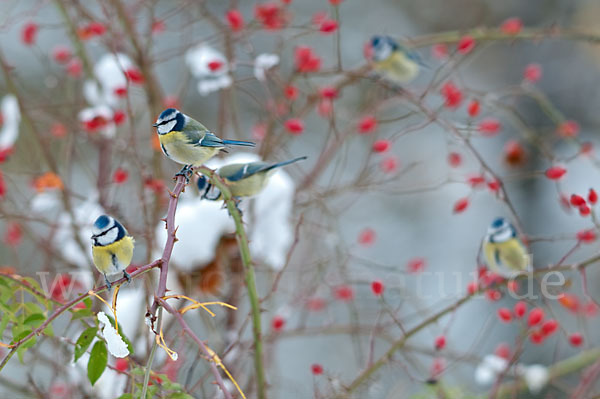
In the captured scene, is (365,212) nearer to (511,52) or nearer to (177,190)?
(511,52)

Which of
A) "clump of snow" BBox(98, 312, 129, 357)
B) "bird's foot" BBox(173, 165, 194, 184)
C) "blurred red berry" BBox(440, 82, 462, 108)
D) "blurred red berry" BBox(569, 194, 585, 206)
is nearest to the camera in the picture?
"clump of snow" BBox(98, 312, 129, 357)

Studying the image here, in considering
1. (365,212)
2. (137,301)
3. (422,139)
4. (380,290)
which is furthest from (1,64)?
(422,139)

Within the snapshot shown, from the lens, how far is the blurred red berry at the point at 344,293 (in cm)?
154

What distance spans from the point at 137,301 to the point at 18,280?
0.57 metres

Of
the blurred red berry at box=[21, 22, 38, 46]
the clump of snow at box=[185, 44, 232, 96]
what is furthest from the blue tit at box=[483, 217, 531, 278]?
the blurred red berry at box=[21, 22, 38, 46]

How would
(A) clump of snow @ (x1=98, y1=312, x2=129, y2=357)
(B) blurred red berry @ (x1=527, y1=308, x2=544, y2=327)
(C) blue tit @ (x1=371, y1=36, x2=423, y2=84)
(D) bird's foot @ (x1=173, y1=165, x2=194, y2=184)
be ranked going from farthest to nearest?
(C) blue tit @ (x1=371, y1=36, x2=423, y2=84) → (B) blurred red berry @ (x1=527, y1=308, x2=544, y2=327) → (D) bird's foot @ (x1=173, y1=165, x2=194, y2=184) → (A) clump of snow @ (x1=98, y1=312, x2=129, y2=357)

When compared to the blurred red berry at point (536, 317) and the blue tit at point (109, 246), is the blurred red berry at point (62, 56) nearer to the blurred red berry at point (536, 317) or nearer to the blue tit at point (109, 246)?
the blue tit at point (109, 246)

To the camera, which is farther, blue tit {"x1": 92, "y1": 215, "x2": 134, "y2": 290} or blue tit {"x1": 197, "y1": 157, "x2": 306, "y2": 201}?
blue tit {"x1": 197, "y1": 157, "x2": 306, "y2": 201}

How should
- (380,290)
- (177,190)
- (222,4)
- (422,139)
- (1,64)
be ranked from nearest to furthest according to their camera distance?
(177,190) → (380,290) → (1,64) → (222,4) → (422,139)

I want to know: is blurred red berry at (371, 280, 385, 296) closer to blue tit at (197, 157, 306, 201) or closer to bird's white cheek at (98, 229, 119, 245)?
blue tit at (197, 157, 306, 201)

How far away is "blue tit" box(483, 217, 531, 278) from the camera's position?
140 centimetres

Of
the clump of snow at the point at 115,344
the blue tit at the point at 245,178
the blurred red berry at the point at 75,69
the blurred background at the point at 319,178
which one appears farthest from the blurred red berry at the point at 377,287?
the blurred red berry at the point at 75,69

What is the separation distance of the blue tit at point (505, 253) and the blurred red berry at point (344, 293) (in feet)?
1.04

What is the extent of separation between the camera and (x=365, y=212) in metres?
4.14
